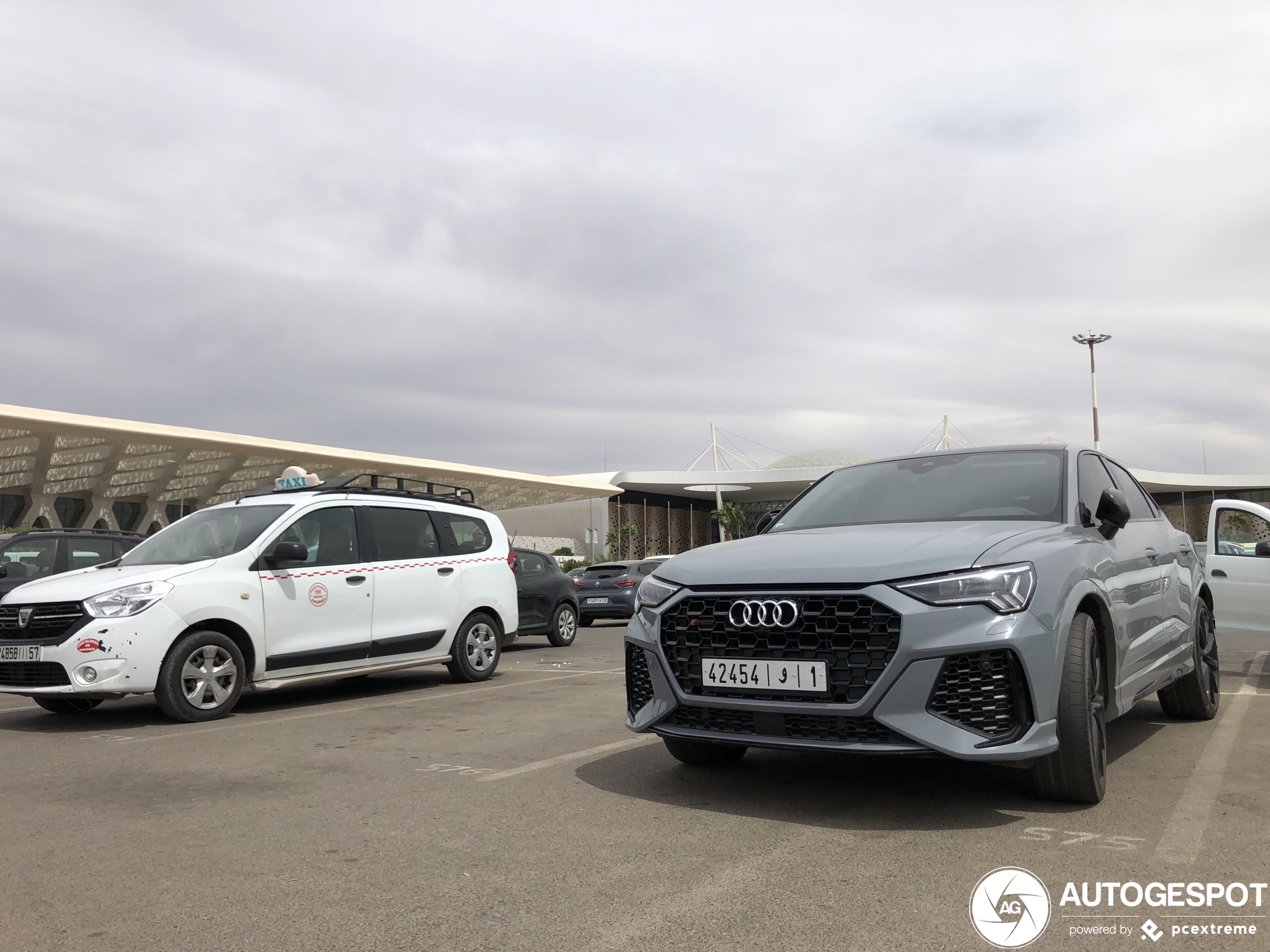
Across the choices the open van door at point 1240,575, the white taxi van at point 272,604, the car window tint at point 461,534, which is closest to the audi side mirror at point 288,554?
the white taxi van at point 272,604

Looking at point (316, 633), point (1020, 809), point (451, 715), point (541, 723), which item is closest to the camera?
point (1020, 809)

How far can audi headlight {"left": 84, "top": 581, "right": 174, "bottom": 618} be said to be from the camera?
7.29 meters

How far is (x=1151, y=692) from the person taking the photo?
571 cm

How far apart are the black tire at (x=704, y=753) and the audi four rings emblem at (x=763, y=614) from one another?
1060 millimetres

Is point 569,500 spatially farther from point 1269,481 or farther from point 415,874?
point 415,874

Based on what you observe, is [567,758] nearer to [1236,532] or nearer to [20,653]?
[20,653]

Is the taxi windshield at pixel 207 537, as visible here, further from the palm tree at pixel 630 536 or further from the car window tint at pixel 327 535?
the palm tree at pixel 630 536

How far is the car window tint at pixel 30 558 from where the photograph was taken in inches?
476

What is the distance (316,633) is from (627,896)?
564cm

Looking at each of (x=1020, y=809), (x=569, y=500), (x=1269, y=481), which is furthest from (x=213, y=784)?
(x=1269, y=481)

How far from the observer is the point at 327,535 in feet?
28.9

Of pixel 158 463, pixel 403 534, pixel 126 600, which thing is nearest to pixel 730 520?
pixel 158 463

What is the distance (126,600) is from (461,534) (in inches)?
133

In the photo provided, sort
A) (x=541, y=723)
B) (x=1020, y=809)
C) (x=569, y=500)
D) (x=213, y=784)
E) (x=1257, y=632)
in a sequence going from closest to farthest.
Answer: (x=1020, y=809) < (x=213, y=784) < (x=541, y=723) < (x=1257, y=632) < (x=569, y=500)
